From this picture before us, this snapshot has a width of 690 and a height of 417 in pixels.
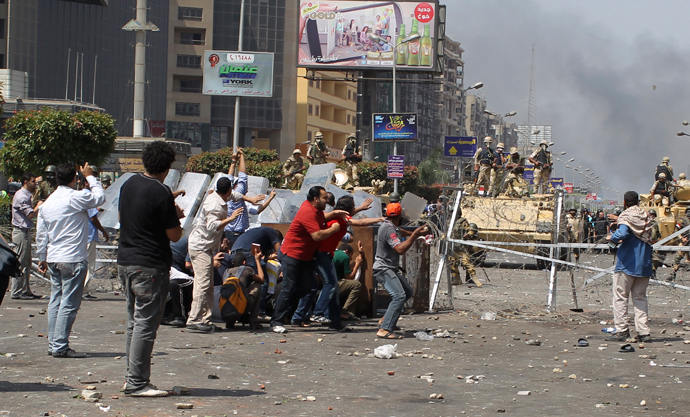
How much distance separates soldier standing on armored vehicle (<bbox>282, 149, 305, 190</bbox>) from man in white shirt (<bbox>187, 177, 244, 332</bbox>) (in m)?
12.1

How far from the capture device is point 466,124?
6841 inches

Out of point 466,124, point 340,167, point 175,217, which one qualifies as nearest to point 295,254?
point 175,217

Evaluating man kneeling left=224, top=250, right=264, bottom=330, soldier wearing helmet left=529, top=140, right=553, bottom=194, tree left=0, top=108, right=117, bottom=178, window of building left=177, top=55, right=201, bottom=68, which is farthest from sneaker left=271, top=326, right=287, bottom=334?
window of building left=177, top=55, right=201, bottom=68

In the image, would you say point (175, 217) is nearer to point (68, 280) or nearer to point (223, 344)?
point (68, 280)

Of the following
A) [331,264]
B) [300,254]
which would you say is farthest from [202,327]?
[331,264]

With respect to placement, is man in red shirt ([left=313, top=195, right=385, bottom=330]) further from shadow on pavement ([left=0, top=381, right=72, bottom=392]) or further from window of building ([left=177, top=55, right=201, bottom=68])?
window of building ([left=177, top=55, right=201, bottom=68])

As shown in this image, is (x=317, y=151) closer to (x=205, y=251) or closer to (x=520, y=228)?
(x=520, y=228)

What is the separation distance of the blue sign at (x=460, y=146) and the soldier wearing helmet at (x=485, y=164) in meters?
18.3

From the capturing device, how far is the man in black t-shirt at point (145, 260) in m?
6.04

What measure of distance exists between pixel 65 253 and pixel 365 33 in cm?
4205

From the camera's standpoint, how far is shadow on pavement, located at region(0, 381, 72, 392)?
6.19 meters

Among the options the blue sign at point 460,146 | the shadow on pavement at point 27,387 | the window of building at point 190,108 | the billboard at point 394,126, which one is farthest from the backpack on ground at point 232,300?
the window of building at point 190,108

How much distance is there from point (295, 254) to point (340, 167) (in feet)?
48.2

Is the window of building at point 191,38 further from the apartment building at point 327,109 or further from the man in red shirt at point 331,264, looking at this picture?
A: the man in red shirt at point 331,264
